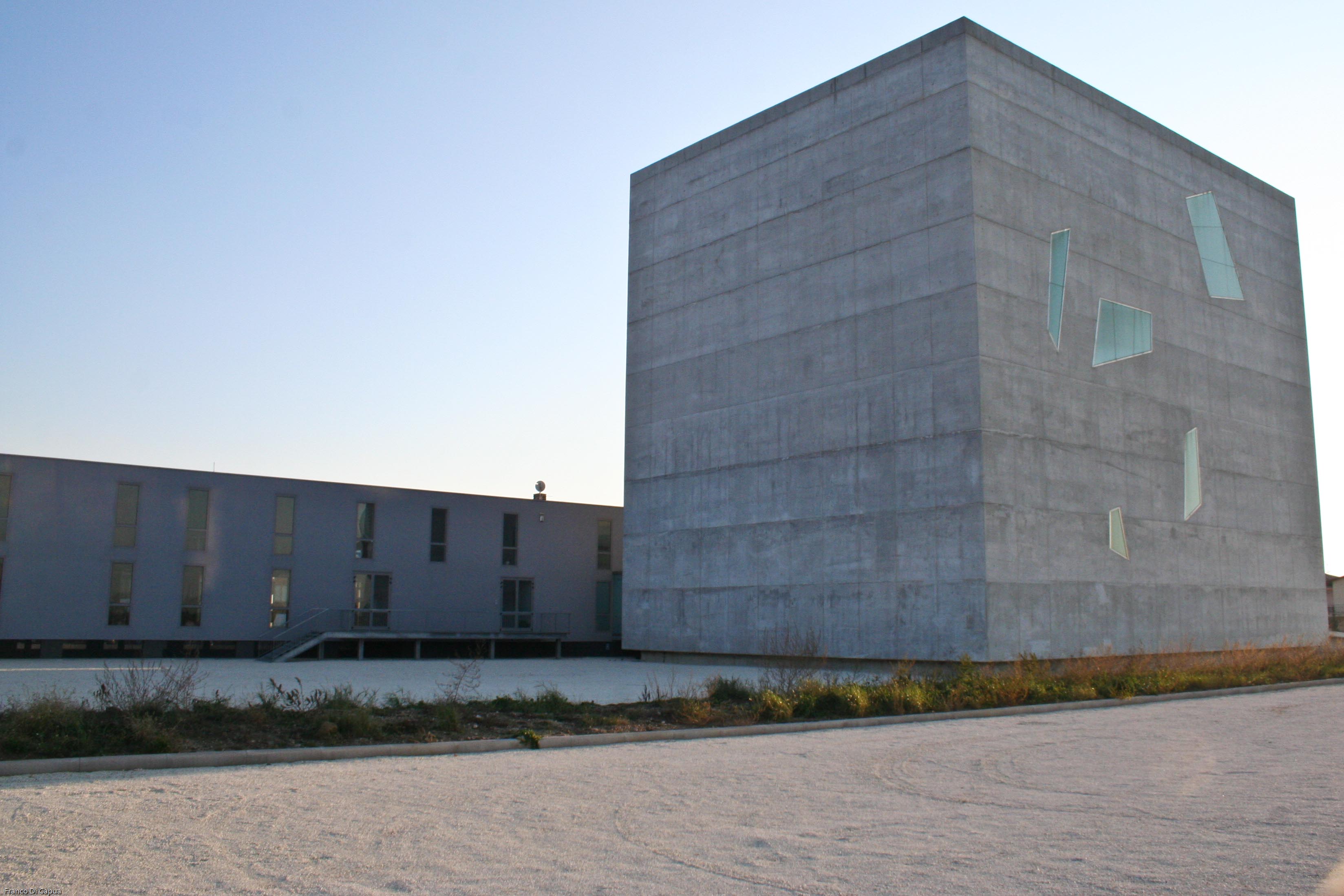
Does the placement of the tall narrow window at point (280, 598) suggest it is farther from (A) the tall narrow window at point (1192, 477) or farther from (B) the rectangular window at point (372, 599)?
(A) the tall narrow window at point (1192, 477)

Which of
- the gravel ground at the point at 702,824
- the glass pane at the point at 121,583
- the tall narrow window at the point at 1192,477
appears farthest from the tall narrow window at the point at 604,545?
the gravel ground at the point at 702,824

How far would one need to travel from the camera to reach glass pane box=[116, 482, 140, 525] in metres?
33.2

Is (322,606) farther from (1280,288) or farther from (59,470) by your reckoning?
(1280,288)

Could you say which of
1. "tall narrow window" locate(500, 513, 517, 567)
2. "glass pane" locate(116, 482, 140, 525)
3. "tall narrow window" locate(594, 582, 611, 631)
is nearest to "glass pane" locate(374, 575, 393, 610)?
"tall narrow window" locate(500, 513, 517, 567)

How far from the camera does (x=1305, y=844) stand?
22.9 ft

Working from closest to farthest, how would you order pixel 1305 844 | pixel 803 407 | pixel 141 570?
pixel 1305 844, pixel 803 407, pixel 141 570

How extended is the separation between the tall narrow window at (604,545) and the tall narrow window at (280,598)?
38.6 feet

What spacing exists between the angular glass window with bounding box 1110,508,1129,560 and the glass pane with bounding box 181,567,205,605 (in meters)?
26.1

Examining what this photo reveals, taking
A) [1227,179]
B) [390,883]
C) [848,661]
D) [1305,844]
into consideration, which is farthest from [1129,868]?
[1227,179]

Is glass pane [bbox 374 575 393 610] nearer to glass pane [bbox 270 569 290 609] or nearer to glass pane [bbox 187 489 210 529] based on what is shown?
glass pane [bbox 270 569 290 609]

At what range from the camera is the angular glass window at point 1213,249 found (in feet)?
114

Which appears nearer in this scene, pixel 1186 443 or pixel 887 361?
pixel 887 361

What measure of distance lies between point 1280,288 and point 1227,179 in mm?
4516

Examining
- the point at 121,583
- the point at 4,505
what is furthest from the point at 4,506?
the point at 121,583
